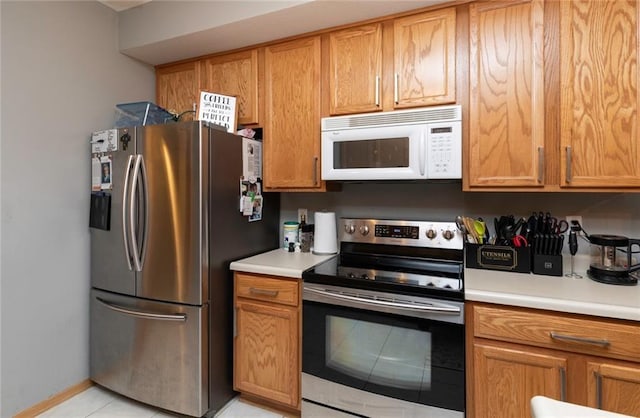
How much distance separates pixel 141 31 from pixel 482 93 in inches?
83.6

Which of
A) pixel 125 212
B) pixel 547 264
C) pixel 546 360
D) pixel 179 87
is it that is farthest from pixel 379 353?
pixel 179 87

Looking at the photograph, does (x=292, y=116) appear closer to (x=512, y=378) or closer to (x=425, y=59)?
(x=425, y=59)

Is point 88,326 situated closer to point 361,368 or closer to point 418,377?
point 361,368

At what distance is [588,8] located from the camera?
142 cm

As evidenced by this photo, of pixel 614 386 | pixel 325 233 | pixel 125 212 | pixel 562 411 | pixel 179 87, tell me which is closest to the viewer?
pixel 562 411

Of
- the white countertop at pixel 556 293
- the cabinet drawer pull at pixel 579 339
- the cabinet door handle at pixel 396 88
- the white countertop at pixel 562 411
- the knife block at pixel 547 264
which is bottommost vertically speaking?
the cabinet drawer pull at pixel 579 339

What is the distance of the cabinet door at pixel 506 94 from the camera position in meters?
1.51

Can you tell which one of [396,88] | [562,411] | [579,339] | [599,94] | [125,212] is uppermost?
[396,88]

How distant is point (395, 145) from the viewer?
1716 millimetres

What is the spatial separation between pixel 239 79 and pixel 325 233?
1179mm

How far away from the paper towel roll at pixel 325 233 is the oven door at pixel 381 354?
0.46m

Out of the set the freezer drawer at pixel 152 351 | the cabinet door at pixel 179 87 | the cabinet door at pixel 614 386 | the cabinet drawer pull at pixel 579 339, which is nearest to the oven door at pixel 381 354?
the cabinet drawer pull at pixel 579 339

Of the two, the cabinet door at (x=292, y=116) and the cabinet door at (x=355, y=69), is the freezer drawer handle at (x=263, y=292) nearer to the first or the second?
the cabinet door at (x=292, y=116)

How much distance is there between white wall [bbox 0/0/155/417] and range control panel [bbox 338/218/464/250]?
5.50 feet
